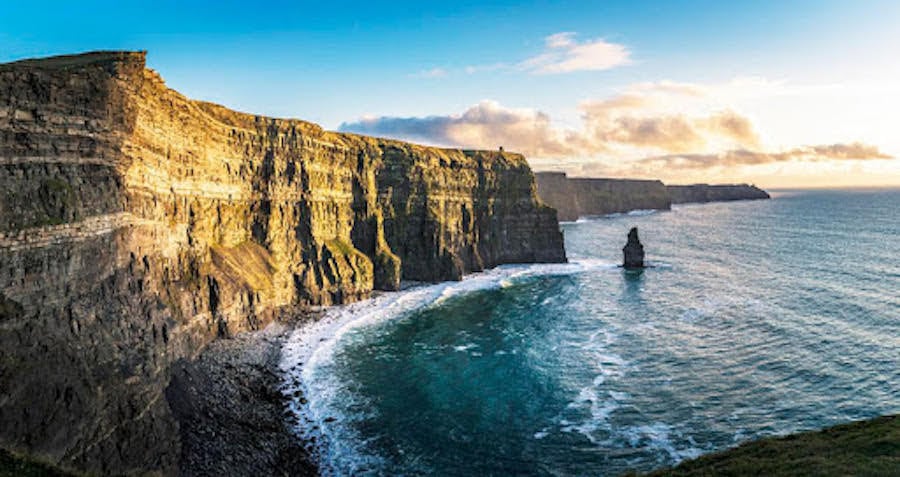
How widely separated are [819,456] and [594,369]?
89.2ft

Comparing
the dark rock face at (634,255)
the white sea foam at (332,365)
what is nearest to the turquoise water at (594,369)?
the white sea foam at (332,365)

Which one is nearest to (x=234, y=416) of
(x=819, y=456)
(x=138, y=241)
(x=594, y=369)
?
(x=138, y=241)

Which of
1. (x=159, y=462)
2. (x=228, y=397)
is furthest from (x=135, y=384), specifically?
(x=228, y=397)

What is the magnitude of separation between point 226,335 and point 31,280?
1147 inches

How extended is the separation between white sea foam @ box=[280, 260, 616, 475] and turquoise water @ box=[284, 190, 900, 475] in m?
0.20

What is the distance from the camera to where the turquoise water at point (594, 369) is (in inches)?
1379

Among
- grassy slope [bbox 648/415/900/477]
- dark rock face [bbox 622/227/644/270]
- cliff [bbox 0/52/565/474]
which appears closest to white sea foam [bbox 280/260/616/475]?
cliff [bbox 0/52/565/474]

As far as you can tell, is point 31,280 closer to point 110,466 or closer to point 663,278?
point 110,466

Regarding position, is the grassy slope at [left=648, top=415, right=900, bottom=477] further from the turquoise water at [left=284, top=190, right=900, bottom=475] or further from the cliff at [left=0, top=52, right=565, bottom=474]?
the cliff at [left=0, top=52, right=565, bottom=474]

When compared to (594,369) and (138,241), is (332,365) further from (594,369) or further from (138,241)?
(594,369)

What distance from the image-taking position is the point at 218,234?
6066 centimetres

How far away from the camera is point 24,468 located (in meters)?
18.5

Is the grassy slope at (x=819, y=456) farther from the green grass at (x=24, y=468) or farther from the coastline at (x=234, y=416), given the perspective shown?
the green grass at (x=24, y=468)

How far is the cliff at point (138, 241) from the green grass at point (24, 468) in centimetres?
449
